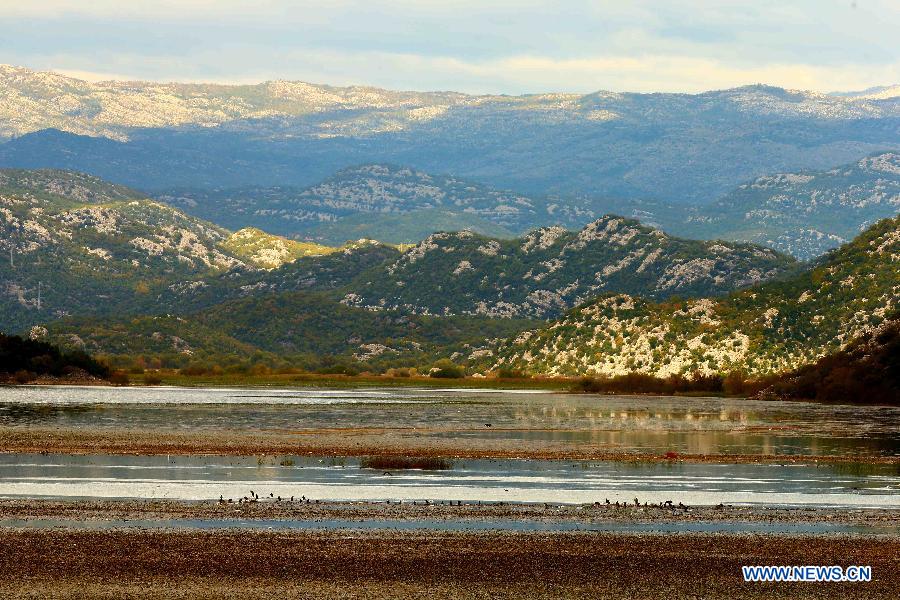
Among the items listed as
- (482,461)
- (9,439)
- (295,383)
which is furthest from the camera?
(295,383)

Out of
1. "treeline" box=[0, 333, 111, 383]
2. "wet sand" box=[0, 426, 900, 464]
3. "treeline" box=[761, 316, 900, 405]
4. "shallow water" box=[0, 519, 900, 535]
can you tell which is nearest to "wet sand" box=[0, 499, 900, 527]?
"shallow water" box=[0, 519, 900, 535]

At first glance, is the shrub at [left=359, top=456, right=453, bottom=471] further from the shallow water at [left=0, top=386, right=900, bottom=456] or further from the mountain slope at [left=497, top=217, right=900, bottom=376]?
the mountain slope at [left=497, top=217, right=900, bottom=376]

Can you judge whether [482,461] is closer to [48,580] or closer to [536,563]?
[536,563]

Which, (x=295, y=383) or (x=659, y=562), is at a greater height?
(x=659, y=562)

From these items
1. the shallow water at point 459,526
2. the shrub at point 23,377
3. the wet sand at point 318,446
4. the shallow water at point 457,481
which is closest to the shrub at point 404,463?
the shallow water at point 457,481

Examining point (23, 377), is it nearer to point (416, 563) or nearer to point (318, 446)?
point (318, 446)

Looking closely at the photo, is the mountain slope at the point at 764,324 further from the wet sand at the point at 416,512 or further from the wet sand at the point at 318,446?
the wet sand at the point at 416,512

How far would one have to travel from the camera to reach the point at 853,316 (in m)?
168

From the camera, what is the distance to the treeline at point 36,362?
158250mm

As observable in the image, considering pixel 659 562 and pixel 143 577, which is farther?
pixel 659 562

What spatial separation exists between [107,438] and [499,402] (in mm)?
62658

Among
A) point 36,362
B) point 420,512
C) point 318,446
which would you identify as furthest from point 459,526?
point 36,362

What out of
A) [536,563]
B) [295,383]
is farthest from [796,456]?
[295,383]

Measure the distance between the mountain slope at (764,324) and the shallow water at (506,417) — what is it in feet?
99.5
